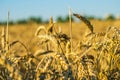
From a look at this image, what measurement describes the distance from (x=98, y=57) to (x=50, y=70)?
0.86ft

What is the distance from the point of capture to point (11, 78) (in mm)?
1713

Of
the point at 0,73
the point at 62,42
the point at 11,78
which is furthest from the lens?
the point at 62,42

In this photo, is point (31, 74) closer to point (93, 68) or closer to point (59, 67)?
point (59, 67)

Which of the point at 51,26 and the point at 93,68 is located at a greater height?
the point at 51,26

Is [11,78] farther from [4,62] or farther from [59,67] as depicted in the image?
[59,67]

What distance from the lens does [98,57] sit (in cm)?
202

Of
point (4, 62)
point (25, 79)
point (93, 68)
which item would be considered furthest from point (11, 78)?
point (93, 68)

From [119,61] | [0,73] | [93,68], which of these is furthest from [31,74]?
[119,61]

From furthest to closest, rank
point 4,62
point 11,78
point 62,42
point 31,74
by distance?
point 62,42 < point 31,74 < point 11,78 < point 4,62

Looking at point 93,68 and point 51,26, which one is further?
point 51,26

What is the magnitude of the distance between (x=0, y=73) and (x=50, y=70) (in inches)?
9.9

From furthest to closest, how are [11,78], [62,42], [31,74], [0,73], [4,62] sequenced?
1. [62,42]
2. [31,74]
3. [0,73]
4. [11,78]
5. [4,62]

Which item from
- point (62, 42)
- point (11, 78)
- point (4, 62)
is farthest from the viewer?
point (62, 42)

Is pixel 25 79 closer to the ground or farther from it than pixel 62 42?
closer to the ground
